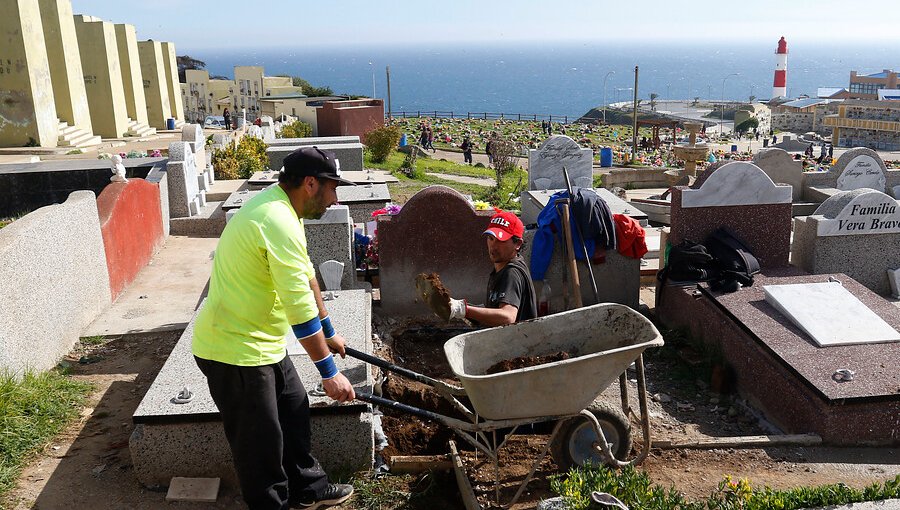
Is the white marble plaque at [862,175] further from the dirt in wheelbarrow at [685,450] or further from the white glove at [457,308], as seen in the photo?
the white glove at [457,308]

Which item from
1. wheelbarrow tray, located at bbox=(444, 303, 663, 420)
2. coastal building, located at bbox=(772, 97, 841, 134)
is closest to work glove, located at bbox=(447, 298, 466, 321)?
wheelbarrow tray, located at bbox=(444, 303, 663, 420)

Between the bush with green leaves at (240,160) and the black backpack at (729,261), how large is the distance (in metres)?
11.4

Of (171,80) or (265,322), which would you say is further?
(171,80)

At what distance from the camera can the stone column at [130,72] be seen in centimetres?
3769

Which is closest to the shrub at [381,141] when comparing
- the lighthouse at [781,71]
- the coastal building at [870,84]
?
the coastal building at [870,84]

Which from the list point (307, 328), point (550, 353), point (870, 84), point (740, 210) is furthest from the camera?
point (870, 84)

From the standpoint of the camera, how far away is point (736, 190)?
8234 millimetres

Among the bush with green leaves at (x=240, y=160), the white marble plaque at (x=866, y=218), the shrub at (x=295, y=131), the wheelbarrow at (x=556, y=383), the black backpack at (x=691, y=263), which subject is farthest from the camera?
the shrub at (x=295, y=131)

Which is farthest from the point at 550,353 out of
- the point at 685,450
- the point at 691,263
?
the point at 691,263

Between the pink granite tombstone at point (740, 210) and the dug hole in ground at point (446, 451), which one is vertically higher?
the pink granite tombstone at point (740, 210)

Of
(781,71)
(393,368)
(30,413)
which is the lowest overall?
(30,413)

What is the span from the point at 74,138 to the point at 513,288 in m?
28.2

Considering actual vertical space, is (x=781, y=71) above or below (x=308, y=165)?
above

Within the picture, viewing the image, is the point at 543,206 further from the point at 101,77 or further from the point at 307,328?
the point at 101,77
